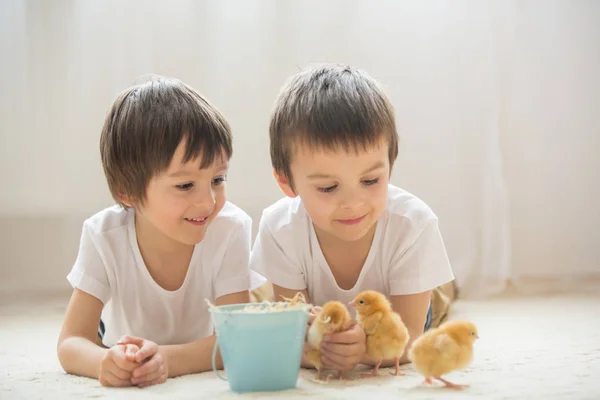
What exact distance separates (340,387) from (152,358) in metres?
0.31

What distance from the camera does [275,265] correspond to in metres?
1.49

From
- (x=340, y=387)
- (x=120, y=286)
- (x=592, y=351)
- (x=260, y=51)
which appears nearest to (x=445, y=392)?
(x=340, y=387)

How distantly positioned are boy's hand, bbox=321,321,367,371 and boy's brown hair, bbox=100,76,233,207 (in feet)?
1.33

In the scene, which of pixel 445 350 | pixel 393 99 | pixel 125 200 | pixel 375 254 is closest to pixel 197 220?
pixel 125 200

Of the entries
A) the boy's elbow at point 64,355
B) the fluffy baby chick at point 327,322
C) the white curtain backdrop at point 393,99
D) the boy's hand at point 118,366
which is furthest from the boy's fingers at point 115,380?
the white curtain backdrop at point 393,99

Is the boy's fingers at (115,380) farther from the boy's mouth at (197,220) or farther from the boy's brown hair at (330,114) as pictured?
the boy's brown hair at (330,114)

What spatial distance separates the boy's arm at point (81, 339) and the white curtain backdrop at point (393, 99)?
103 centimetres

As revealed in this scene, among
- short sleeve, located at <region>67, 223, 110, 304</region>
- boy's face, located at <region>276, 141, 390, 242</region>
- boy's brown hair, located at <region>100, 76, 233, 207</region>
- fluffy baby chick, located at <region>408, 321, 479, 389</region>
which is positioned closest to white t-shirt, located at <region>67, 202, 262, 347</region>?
short sleeve, located at <region>67, 223, 110, 304</region>

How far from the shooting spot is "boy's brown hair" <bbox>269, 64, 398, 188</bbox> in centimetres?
130

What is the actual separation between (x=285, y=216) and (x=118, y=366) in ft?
1.57

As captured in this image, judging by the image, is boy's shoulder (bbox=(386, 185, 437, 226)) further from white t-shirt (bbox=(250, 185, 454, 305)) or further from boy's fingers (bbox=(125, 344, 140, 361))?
boy's fingers (bbox=(125, 344, 140, 361))

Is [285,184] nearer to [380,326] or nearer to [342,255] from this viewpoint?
[342,255]

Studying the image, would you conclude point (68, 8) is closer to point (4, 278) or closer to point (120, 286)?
point (4, 278)

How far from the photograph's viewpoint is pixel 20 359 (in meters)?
1.55
